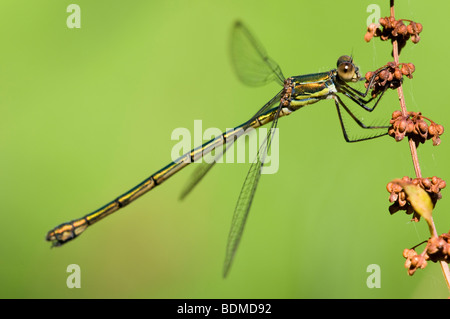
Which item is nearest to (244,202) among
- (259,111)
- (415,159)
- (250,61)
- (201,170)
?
(201,170)

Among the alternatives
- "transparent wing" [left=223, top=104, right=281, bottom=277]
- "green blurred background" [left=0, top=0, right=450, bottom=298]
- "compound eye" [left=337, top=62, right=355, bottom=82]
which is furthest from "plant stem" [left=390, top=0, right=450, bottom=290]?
"green blurred background" [left=0, top=0, right=450, bottom=298]

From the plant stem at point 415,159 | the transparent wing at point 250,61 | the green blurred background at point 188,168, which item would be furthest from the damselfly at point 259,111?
the plant stem at point 415,159

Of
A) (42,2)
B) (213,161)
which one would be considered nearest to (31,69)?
(42,2)

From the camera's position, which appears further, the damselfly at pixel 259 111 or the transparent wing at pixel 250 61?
the transparent wing at pixel 250 61

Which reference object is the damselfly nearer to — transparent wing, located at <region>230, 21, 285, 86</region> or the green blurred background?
transparent wing, located at <region>230, 21, 285, 86</region>

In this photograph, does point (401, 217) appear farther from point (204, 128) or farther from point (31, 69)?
point (31, 69)

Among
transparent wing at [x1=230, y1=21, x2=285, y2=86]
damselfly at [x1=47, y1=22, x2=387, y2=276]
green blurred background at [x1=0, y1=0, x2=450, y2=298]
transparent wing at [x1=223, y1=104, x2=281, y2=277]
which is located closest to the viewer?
transparent wing at [x1=223, y1=104, x2=281, y2=277]

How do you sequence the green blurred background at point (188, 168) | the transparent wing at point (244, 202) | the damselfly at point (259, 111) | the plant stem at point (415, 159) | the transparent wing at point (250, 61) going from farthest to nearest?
1. the green blurred background at point (188, 168)
2. the transparent wing at point (250, 61)
3. the damselfly at point (259, 111)
4. the transparent wing at point (244, 202)
5. the plant stem at point (415, 159)

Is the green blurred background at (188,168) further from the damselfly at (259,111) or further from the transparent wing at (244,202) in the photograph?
the transparent wing at (244,202)
